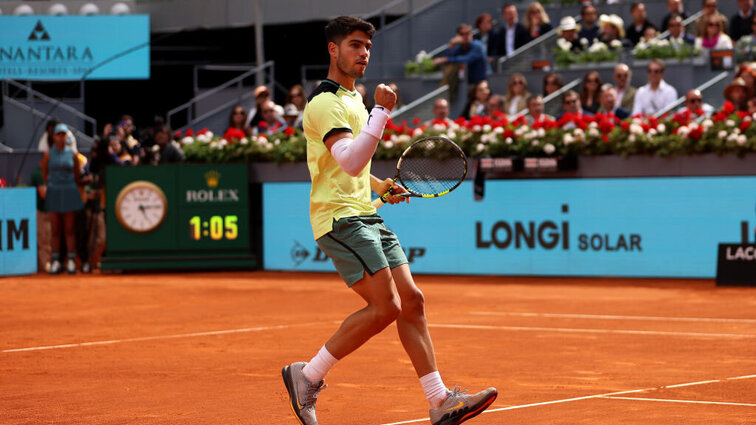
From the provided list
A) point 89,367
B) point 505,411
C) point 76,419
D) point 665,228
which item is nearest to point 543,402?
point 505,411

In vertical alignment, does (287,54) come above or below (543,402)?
above

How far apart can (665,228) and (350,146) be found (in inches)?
398

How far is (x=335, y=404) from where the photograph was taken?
6.30 m

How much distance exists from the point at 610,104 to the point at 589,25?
12.0 feet

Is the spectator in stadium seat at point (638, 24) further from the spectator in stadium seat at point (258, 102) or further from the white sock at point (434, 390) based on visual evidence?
the white sock at point (434, 390)

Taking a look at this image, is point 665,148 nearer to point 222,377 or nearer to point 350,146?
point 222,377

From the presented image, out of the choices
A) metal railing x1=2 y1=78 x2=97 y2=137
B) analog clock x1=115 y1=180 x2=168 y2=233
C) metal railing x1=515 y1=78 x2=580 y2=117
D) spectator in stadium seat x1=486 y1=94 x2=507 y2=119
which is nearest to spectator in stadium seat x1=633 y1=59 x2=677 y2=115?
metal railing x1=515 y1=78 x2=580 y2=117

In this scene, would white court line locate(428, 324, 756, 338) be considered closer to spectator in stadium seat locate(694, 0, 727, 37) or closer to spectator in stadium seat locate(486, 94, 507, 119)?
spectator in stadium seat locate(486, 94, 507, 119)

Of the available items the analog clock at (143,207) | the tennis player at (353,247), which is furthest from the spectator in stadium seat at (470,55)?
the tennis player at (353,247)

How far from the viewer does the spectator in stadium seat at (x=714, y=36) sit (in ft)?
57.8

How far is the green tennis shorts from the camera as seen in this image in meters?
5.34

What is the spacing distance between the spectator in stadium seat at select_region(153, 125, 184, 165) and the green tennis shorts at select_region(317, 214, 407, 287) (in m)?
12.2

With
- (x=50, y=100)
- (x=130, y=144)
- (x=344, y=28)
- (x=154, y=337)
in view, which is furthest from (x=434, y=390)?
(x=50, y=100)

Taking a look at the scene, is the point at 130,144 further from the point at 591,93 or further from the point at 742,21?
the point at 742,21
